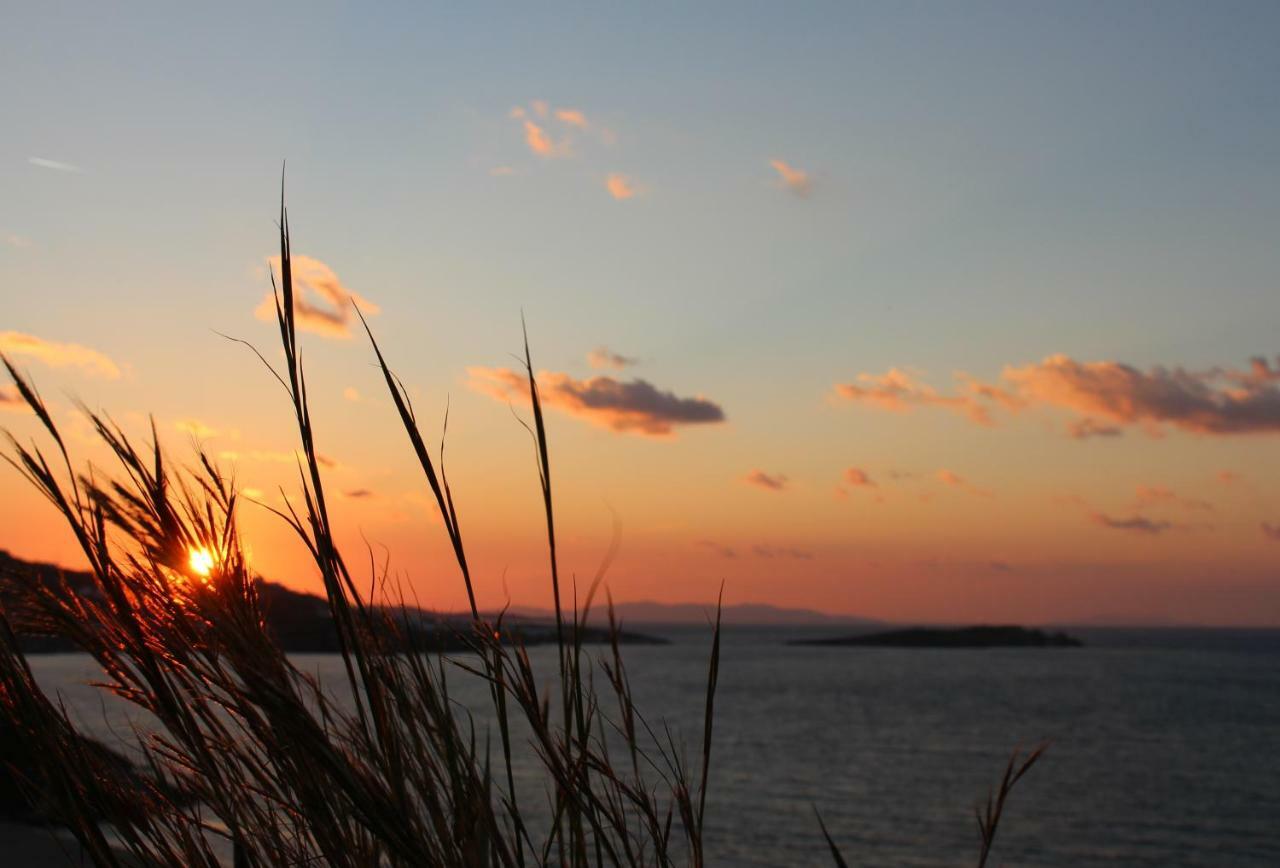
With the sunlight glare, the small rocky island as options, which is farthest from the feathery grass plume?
the small rocky island

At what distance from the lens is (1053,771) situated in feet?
141

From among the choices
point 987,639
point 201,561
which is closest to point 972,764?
point 201,561

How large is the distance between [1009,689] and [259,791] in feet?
304

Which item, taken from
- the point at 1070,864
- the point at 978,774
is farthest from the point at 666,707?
the point at 1070,864

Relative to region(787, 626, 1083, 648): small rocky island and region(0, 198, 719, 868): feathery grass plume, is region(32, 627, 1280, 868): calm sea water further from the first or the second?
region(787, 626, 1083, 648): small rocky island

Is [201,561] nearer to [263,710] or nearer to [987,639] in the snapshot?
[263,710]

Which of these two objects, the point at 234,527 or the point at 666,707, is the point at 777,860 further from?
the point at 666,707

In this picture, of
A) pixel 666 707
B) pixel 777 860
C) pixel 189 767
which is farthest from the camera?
pixel 666 707

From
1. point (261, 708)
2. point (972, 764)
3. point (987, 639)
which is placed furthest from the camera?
point (987, 639)

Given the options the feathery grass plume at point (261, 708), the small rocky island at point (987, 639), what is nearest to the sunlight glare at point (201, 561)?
the feathery grass plume at point (261, 708)

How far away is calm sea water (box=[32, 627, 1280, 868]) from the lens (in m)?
27.5

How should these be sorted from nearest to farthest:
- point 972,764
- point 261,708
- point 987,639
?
point 261,708 → point 972,764 → point 987,639

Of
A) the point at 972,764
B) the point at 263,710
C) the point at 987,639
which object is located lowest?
the point at 987,639

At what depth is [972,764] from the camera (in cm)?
4412
